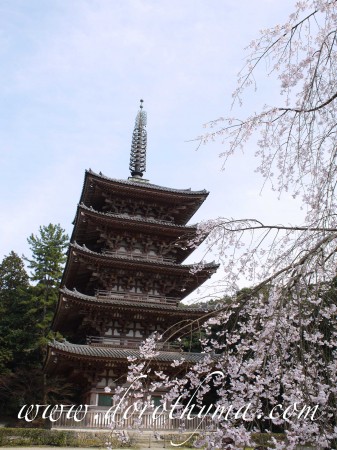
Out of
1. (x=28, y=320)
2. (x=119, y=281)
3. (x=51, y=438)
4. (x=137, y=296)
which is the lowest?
(x=51, y=438)

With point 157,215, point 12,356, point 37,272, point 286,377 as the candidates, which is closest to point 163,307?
point 157,215

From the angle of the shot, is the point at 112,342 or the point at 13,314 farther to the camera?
the point at 13,314

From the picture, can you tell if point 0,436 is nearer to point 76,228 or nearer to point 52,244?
Result: point 76,228

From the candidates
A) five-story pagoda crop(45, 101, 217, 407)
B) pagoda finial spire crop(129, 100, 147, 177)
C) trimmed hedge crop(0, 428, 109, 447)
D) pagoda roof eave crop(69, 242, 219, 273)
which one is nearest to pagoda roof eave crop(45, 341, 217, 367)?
five-story pagoda crop(45, 101, 217, 407)

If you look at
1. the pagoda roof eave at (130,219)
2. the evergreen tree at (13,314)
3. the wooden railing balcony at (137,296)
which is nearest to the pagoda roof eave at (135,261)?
the wooden railing balcony at (137,296)

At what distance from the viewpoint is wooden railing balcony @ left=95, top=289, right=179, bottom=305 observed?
1570 cm

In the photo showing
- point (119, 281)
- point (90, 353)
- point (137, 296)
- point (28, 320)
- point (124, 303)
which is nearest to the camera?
point (90, 353)

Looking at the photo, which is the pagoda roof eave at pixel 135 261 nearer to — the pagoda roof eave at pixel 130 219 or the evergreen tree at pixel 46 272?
the pagoda roof eave at pixel 130 219

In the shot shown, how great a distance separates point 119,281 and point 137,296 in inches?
35.5

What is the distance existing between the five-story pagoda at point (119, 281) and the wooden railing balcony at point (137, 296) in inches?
1.4

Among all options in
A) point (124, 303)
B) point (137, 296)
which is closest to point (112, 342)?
point (124, 303)

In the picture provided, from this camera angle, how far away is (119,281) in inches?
641

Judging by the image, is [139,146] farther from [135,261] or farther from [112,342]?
[112,342]

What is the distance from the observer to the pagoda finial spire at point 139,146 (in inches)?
874
